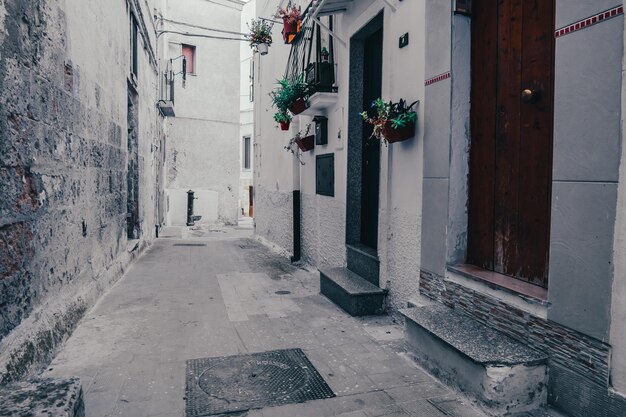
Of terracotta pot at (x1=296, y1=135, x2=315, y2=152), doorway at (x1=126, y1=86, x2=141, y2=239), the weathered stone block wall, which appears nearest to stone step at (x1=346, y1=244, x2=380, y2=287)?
terracotta pot at (x1=296, y1=135, x2=315, y2=152)

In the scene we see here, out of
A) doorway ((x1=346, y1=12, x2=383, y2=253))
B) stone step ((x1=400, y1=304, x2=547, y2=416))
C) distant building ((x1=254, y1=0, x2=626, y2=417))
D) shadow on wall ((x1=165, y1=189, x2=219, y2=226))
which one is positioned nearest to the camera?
distant building ((x1=254, y1=0, x2=626, y2=417))

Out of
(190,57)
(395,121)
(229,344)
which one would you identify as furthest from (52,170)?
(190,57)

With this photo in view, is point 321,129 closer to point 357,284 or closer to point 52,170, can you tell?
point 357,284

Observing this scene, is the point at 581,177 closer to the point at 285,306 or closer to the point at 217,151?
the point at 285,306

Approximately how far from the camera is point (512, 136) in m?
3.43

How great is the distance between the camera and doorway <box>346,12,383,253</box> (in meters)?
6.01

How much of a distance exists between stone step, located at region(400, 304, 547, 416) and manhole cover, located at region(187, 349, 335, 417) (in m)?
0.82

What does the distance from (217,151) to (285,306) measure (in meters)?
13.5

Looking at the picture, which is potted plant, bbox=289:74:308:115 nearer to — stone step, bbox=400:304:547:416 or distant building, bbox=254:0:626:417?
distant building, bbox=254:0:626:417

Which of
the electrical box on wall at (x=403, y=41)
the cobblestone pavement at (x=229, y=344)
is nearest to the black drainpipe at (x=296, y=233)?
the cobblestone pavement at (x=229, y=344)

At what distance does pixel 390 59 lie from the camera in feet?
16.1

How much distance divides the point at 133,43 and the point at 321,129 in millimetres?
4005

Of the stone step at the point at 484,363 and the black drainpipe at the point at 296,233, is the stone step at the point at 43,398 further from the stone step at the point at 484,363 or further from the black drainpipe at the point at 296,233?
the black drainpipe at the point at 296,233

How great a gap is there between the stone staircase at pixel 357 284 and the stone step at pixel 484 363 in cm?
134
